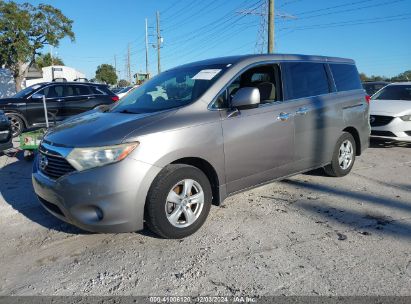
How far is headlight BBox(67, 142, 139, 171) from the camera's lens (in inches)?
123

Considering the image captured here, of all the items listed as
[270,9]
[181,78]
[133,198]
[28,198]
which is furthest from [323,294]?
[270,9]

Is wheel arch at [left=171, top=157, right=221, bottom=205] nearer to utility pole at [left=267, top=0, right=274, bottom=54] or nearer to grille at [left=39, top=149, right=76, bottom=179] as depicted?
grille at [left=39, top=149, right=76, bottom=179]

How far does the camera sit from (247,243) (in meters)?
3.51

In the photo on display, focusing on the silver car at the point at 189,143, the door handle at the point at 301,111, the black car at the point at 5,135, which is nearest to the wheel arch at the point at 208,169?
the silver car at the point at 189,143

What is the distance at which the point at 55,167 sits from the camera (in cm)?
337

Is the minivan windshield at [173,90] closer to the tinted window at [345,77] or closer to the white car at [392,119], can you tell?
the tinted window at [345,77]

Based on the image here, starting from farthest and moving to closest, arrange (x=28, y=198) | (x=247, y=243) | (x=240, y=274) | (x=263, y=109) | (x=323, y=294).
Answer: (x=28, y=198) → (x=263, y=109) → (x=247, y=243) → (x=240, y=274) → (x=323, y=294)

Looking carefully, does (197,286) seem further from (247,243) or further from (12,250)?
(12,250)

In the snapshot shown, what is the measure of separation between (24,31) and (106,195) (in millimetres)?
32061

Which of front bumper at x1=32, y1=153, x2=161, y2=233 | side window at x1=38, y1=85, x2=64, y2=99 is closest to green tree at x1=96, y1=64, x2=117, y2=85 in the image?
side window at x1=38, y1=85, x2=64, y2=99

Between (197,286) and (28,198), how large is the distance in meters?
3.21

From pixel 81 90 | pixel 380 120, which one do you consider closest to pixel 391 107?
pixel 380 120

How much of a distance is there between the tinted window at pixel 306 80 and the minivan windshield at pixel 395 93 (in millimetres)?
5102

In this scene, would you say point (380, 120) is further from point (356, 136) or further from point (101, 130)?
point (101, 130)
